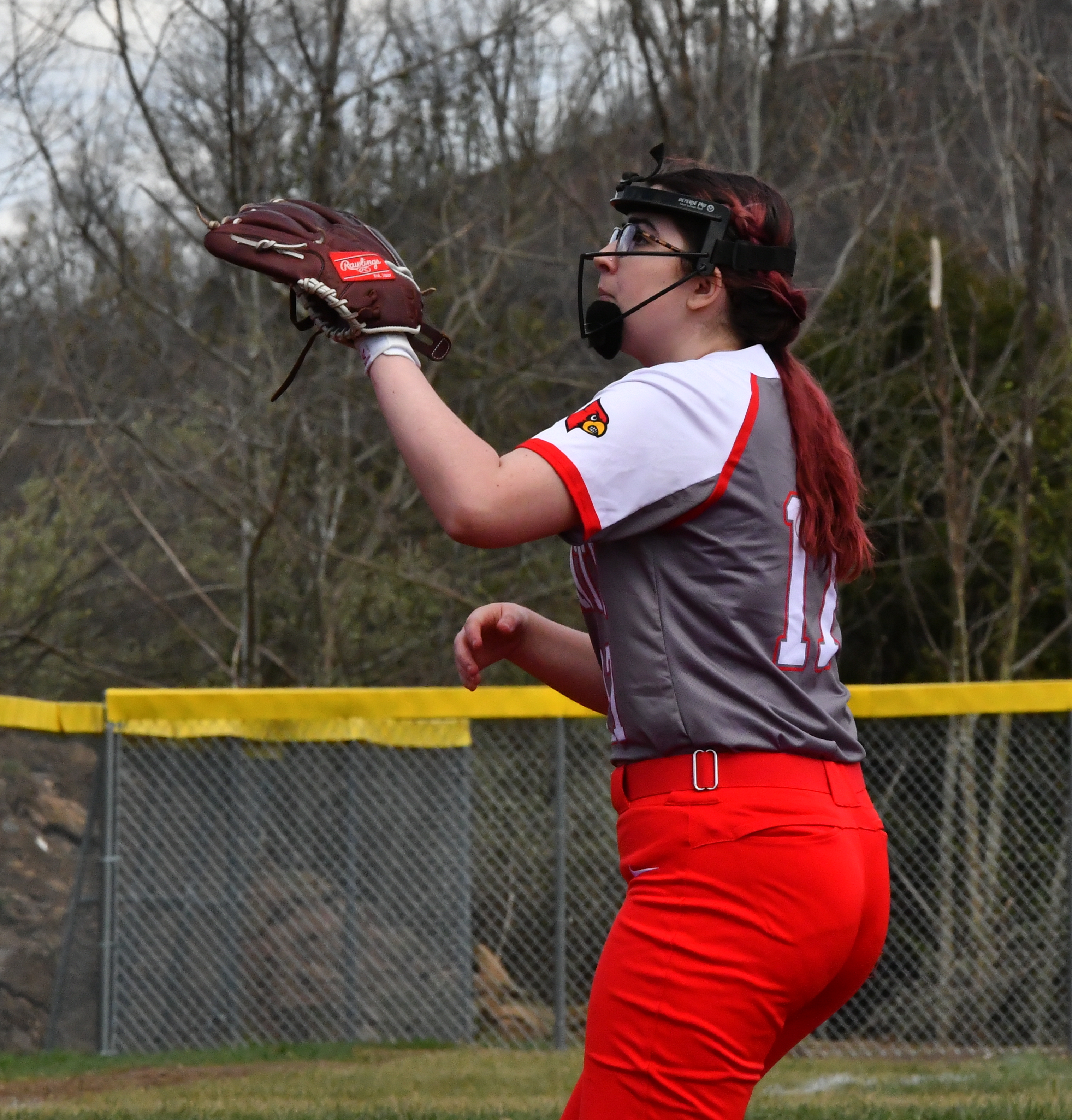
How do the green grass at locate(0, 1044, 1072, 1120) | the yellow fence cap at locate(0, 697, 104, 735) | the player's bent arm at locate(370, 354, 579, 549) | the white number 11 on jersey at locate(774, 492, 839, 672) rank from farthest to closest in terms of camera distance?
the yellow fence cap at locate(0, 697, 104, 735) < the green grass at locate(0, 1044, 1072, 1120) < the white number 11 on jersey at locate(774, 492, 839, 672) < the player's bent arm at locate(370, 354, 579, 549)

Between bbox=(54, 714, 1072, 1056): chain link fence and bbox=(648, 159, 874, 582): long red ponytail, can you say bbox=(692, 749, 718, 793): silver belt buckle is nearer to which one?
bbox=(648, 159, 874, 582): long red ponytail

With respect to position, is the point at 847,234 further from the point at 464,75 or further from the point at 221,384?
the point at 221,384

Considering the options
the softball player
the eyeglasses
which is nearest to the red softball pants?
the softball player

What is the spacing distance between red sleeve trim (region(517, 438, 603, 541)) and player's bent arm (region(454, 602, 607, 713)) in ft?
1.84

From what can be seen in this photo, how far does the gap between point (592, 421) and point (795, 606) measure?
40 cm

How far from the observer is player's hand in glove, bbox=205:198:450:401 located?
2127 mm

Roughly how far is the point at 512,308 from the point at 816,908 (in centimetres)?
974

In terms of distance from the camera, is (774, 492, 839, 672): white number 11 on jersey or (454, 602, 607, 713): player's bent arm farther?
(454, 602, 607, 713): player's bent arm

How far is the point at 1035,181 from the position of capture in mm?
10414

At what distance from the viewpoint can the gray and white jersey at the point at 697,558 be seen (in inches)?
77.4

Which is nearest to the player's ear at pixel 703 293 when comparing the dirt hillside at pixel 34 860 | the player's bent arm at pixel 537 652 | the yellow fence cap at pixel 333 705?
the player's bent arm at pixel 537 652

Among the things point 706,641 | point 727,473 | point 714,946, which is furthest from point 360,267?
point 714,946

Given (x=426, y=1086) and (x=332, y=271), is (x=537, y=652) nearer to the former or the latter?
(x=332, y=271)

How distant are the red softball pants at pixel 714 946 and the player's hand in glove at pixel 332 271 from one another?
2.54 ft
